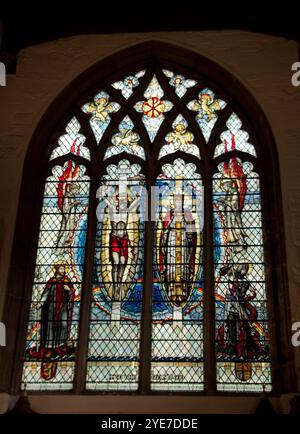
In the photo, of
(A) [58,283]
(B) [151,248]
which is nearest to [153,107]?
(B) [151,248]

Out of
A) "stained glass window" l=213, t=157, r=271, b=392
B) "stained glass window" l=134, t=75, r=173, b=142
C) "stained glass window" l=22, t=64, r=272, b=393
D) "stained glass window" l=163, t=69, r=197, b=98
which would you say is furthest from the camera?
"stained glass window" l=163, t=69, r=197, b=98

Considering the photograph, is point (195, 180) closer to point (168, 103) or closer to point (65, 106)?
point (168, 103)

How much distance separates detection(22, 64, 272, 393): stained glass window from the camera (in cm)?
727

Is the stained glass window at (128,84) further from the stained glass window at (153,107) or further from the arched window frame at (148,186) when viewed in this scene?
the stained glass window at (153,107)

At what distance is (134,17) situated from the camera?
29.2 feet

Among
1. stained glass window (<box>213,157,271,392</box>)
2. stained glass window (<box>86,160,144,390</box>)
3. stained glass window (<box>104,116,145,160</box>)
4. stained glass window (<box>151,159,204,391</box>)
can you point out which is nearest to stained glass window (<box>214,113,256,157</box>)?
stained glass window (<box>213,157,271,392</box>)

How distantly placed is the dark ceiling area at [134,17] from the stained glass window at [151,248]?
72 centimetres

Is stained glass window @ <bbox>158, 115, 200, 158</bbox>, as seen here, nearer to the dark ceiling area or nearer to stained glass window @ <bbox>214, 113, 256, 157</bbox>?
stained glass window @ <bbox>214, 113, 256, 157</bbox>

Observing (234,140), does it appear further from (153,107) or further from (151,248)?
(151,248)

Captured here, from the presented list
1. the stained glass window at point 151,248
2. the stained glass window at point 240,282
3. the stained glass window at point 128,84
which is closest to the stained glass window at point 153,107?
the stained glass window at point 151,248

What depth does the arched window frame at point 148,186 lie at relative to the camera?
7.19 meters

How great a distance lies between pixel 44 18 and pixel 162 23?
1.66 meters

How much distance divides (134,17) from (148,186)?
2.47 metres

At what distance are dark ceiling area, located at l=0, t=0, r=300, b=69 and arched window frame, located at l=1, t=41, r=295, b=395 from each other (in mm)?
404
